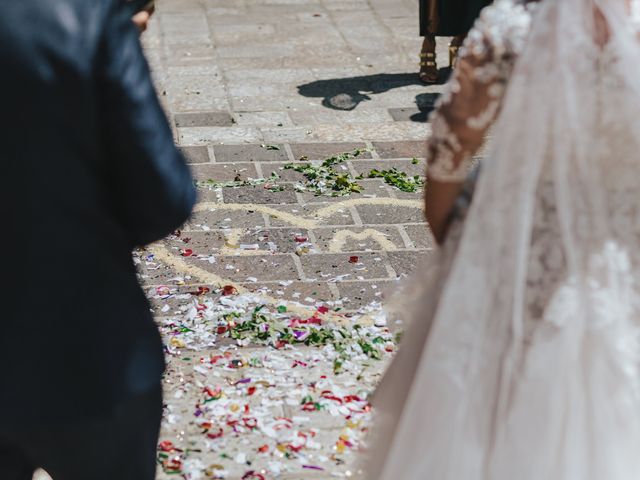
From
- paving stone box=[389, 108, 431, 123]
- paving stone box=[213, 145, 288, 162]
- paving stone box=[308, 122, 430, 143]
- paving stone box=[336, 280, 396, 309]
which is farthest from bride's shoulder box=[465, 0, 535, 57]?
paving stone box=[389, 108, 431, 123]

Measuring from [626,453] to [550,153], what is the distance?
65 cm

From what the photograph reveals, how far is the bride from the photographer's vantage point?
1.95 m

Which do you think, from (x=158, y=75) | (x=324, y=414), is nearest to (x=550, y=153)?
(x=324, y=414)

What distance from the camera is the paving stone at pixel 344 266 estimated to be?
4.38m

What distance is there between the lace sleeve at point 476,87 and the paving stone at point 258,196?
3.05m

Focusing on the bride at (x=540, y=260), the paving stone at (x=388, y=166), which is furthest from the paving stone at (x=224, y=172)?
the bride at (x=540, y=260)

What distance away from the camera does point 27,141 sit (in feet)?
5.65

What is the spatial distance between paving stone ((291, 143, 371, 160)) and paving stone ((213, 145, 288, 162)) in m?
0.09

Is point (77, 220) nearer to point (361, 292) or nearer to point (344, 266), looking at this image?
point (361, 292)

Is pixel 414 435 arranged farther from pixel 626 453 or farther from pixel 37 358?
pixel 37 358

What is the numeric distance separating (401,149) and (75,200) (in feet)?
14.0

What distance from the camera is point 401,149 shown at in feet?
19.4

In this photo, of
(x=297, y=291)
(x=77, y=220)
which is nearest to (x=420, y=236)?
(x=297, y=291)

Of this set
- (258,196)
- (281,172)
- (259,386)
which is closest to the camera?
(259,386)
